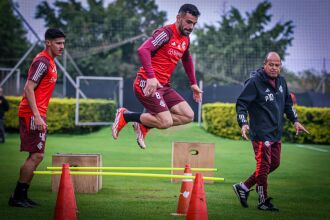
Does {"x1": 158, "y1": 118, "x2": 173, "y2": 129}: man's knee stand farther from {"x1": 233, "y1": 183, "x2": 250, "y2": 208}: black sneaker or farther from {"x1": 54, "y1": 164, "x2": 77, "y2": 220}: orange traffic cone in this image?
{"x1": 54, "y1": 164, "x2": 77, "y2": 220}: orange traffic cone

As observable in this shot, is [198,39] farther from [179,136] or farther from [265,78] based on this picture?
[265,78]

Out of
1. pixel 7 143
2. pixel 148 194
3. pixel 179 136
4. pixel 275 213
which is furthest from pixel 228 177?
pixel 179 136

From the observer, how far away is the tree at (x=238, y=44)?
32.6 metres

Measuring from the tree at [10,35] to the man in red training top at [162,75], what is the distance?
43.7 m

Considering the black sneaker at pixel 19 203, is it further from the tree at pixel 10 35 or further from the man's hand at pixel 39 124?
the tree at pixel 10 35

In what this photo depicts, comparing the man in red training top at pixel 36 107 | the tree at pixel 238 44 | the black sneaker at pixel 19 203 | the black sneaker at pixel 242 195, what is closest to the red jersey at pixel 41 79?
the man in red training top at pixel 36 107

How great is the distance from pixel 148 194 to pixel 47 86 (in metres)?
2.51

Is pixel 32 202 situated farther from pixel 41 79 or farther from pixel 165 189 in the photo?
pixel 165 189

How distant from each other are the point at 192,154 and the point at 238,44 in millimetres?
25150

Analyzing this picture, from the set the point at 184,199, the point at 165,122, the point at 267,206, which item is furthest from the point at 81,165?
the point at 267,206

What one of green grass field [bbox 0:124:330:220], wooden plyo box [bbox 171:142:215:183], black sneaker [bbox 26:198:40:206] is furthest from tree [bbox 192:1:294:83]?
black sneaker [bbox 26:198:40:206]

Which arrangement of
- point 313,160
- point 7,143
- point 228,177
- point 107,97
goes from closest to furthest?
1. point 228,177
2. point 313,160
3. point 7,143
4. point 107,97

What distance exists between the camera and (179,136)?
1038 inches

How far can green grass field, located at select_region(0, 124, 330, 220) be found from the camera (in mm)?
8453
